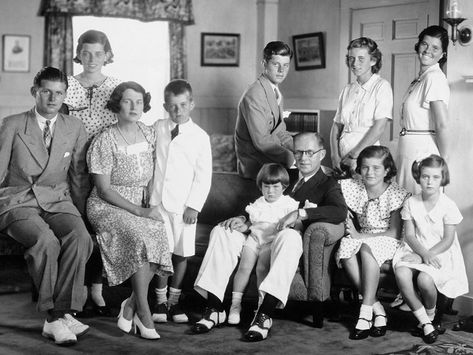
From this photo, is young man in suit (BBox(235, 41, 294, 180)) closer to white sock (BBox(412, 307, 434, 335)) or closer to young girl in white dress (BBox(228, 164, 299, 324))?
young girl in white dress (BBox(228, 164, 299, 324))

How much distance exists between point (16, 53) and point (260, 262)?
179 inches

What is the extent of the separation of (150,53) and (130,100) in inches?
168

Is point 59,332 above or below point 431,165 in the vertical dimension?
below

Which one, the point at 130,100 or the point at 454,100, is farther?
the point at 454,100

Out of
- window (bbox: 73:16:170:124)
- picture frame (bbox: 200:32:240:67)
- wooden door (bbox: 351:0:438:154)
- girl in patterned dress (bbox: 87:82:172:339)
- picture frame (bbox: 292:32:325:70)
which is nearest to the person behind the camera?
girl in patterned dress (bbox: 87:82:172:339)

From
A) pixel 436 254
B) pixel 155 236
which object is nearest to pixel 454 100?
pixel 436 254

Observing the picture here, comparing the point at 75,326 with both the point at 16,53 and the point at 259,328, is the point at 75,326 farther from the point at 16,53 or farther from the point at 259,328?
the point at 16,53

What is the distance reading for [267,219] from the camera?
175 inches

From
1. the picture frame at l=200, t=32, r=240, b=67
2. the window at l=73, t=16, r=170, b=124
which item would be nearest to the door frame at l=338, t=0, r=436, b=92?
the picture frame at l=200, t=32, r=240, b=67

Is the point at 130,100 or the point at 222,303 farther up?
the point at 130,100

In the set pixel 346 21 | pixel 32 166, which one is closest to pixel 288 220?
pixel 32 166

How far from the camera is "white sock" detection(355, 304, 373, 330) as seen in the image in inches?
164

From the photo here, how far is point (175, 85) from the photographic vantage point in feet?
14.1

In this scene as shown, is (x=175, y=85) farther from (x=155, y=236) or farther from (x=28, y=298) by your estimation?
(x=28, y=298)
